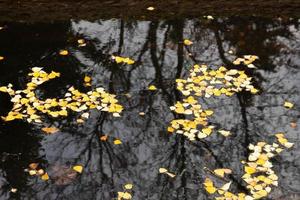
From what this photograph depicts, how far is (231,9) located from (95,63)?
2834 millimetres

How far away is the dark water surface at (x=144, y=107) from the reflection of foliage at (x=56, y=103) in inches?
4.2

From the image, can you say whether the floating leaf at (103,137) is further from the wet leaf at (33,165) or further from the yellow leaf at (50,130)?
the wet leaf at (33,165)

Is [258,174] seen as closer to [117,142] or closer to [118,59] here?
[117,142]

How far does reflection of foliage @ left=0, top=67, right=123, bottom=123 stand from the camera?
514cm

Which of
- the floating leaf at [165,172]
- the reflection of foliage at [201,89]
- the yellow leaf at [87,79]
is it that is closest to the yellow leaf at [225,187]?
the floating leaf at [165,172]

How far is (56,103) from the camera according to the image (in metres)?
5.30

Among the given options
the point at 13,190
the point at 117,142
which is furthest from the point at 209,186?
the point at 13,190

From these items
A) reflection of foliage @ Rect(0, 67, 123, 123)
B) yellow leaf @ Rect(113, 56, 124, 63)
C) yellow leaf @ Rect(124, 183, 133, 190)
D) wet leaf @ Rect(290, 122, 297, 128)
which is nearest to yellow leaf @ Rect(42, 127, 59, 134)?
reflection of foliage @ Rect(0, 67, 123, 123)

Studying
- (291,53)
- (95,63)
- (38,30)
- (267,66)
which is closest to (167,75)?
(95,63)

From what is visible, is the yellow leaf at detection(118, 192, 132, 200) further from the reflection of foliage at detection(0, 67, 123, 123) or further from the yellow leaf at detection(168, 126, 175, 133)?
the reflection of foliage at detection(0, 67, 123, 123)

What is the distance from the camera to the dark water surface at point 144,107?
14.2 ft

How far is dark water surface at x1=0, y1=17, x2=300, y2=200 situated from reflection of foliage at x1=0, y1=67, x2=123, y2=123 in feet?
0.35

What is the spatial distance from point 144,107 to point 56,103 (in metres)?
1.14

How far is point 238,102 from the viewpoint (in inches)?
211
